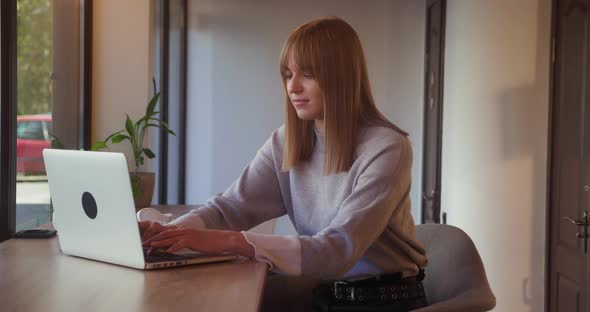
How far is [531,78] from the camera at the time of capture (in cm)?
369

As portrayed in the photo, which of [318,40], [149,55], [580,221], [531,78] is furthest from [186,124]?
[318,40]

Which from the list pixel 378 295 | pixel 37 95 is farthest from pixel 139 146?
pixel 378 295

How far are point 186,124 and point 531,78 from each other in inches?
114

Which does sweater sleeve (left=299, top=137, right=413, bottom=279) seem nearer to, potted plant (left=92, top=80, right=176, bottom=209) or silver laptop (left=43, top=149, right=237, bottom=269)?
silver laptop (left=43, top=149, right=237, bottom=269)

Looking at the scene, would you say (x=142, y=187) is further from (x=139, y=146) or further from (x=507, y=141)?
(x=507, y=141)

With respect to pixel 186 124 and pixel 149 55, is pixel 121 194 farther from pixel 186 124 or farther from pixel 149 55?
pixel 186 124

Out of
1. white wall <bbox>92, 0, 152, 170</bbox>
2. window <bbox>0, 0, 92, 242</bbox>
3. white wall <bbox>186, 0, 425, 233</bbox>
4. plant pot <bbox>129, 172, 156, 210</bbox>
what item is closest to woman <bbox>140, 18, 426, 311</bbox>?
window <bbox>0, 0, 92, 242</bbox>

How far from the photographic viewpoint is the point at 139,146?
3828 millimetres

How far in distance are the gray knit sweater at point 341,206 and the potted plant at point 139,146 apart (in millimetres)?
1587

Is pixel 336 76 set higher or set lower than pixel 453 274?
higher

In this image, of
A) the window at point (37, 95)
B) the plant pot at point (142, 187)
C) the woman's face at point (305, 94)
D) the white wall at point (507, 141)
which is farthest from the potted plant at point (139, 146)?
the woman's face at point (305, 94)

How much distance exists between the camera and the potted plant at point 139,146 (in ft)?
11.5

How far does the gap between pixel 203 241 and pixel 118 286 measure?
22 cm

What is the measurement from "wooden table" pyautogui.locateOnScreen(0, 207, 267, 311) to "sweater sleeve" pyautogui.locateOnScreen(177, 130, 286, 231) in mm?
343
